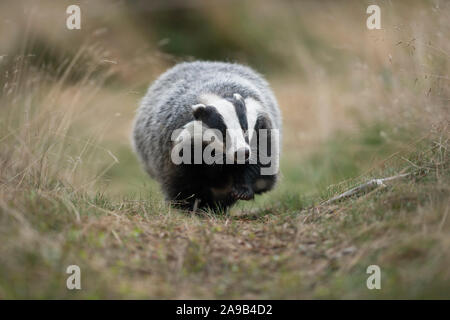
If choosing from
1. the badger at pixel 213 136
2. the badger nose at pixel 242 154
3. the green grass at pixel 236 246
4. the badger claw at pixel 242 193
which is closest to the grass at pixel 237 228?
the green grass at pixel 236 246

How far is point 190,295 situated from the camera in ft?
8.64

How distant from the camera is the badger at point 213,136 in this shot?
3.66 metres

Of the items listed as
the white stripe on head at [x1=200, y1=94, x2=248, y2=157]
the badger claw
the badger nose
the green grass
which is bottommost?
the green grass

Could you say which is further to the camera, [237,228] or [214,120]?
[214,120]

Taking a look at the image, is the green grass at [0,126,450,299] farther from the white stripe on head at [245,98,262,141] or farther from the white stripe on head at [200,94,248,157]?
the white stripe on head at [245,98,262,141]

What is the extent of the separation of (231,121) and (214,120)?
0.42ft

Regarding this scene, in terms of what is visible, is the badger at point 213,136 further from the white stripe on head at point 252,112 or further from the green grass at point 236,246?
the green grass at point 236,246

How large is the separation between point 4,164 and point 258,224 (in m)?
1.80

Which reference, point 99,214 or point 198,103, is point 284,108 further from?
point 99,214

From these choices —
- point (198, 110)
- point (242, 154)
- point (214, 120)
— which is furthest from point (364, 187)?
point (198, 110)

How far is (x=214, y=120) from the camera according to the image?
3637 mm

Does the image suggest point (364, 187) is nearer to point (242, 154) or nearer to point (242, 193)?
point (242, 154)

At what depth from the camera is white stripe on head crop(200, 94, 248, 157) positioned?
11.5 ft

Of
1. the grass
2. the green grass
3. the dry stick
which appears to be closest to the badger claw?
the grass
